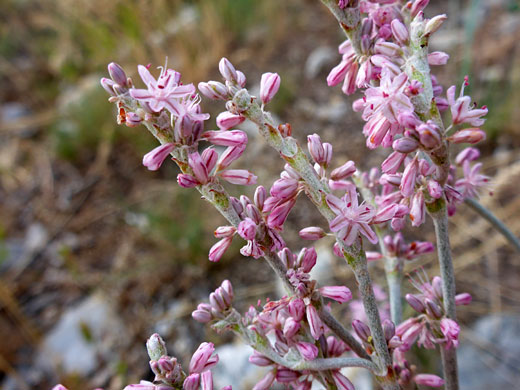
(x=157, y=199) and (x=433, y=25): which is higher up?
(x=433, y=25)

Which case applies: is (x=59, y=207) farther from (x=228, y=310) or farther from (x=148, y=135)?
(x=228, y=310)

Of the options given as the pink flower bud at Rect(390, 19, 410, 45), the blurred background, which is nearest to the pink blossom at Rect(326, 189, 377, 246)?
the pink flower bud at Rect(390, 19, 410, 45)

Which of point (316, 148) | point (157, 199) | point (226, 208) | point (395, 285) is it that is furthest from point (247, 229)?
point (157, 199)

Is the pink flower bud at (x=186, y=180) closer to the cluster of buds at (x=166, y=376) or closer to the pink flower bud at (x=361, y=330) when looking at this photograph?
the cluster of buds at (x=166, y=376)

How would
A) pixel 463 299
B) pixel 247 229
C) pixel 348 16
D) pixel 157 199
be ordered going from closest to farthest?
pixel 247 229, pixel 348 16, pixel 463 299, pixel 157 199

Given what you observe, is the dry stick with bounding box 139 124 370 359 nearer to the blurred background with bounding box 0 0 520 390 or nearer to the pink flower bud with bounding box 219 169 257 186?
the pink flower bud with bounding box 219 169 257 186

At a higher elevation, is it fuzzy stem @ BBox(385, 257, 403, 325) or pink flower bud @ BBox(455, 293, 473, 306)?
fuzzy stem @ BBox(385, 257, 403, 325)

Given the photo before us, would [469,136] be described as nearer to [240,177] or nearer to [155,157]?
[240,177]
